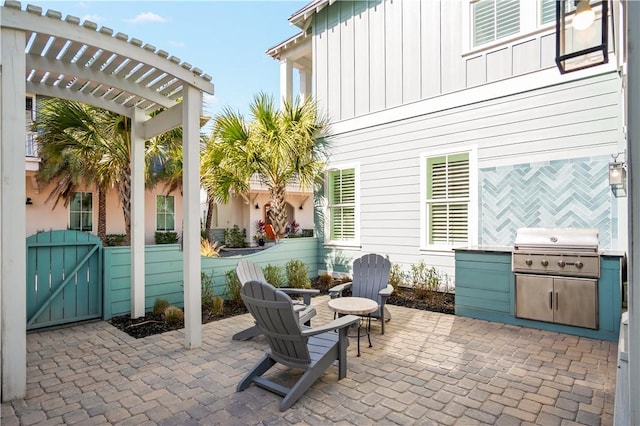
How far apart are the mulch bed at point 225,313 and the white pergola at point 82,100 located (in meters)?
0.26

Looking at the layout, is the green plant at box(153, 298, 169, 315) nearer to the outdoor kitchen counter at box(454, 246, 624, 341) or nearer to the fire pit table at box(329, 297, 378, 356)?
the fire pit table at box(329, 297, 378, 356)

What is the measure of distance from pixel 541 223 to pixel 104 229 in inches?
460

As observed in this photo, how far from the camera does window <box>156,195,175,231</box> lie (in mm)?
12914

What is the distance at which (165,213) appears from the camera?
517 inches

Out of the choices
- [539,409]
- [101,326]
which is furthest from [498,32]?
[101,326]

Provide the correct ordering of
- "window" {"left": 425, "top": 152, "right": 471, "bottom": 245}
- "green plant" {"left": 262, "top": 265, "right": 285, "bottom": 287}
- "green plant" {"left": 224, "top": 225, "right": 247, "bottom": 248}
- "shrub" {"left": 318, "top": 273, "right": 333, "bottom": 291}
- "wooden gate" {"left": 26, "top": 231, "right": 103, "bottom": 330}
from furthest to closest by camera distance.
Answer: "green plant" {"left": 224, "top": 225, "right": 247, "bottom": 248}, "shrub" {"left": 318, "top": 273, "right": 333, "bottom": 291}, "green plant" {"left": 262, "top": 265, "right": 285, "bottom": 287}, "window" {"left": 425, "top": 152, "right": 471, "bottom": 245}, "wooden gate" {"left": 26, "top": 231, "right": 103, "bottom": 330}

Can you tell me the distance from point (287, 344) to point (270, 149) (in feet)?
16.8

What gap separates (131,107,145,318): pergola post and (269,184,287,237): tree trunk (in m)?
3.03

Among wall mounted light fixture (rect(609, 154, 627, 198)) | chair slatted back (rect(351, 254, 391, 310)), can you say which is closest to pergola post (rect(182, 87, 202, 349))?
chair slatted back (rect(351, 254, 391, 310))

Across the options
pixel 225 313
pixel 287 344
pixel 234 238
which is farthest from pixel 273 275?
pixel 234 238

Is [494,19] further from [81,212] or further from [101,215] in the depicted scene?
[81,212]

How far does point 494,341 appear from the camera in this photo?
13.7 ft

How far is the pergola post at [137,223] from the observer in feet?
16.8

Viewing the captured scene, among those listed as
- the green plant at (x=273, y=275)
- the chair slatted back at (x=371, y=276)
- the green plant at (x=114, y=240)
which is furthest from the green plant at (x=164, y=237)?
the chair slatted back at (x=371, y=276)
